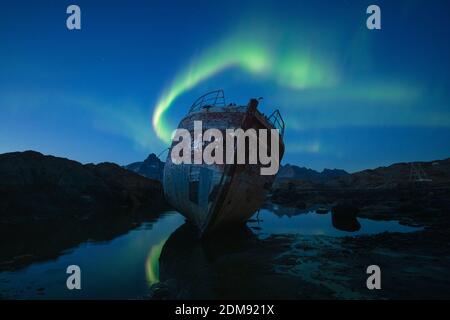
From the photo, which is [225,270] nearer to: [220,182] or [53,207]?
[220,182]

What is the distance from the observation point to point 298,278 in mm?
8367

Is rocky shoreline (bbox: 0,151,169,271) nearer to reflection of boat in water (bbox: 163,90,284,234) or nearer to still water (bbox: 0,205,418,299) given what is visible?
still water (bbox: 0,205,418,299)

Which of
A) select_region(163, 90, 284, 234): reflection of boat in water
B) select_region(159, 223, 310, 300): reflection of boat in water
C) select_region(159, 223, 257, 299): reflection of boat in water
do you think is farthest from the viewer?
select_region(163, 90, 284, 234): reflection of boat in water

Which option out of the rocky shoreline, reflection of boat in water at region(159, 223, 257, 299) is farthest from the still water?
the rocky shoreline

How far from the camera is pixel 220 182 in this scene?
12258 millimetres

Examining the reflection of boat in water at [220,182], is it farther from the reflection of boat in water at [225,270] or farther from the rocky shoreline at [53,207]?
the rocky shoreline at [53,207]

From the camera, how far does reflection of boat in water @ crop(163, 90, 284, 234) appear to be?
12.4 m

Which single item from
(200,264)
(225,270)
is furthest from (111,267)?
(225,270)

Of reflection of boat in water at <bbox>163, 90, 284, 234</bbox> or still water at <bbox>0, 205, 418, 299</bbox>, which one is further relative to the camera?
reflection of boat in water at <bbox>163, 90, 284, 234</bbox>

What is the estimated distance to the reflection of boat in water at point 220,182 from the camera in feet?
40.8

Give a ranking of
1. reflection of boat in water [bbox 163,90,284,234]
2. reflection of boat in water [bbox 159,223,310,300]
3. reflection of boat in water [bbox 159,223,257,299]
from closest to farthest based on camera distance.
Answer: reflection of boat in water [bbox 159,223,310,300]
reflection of boat in water [bbox 159,223,257,299]
reflection of boat in water [bbox 163,90,284,234]

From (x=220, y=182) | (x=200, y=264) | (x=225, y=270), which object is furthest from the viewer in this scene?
(x=220, y=182)
